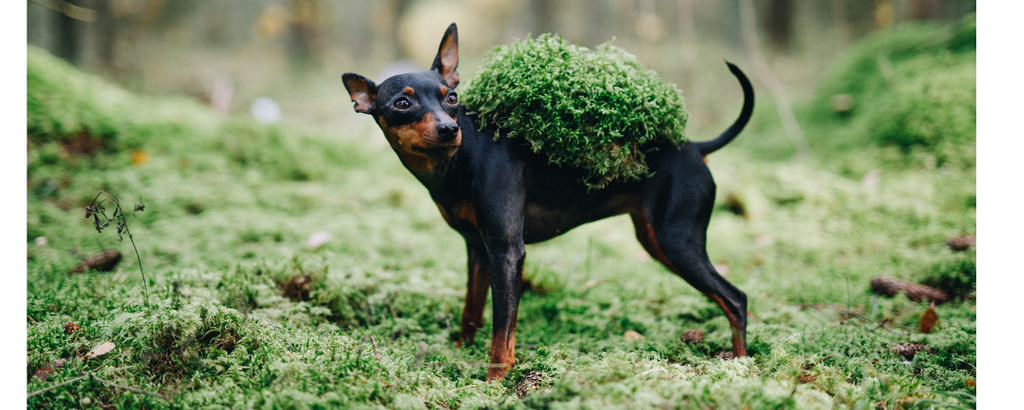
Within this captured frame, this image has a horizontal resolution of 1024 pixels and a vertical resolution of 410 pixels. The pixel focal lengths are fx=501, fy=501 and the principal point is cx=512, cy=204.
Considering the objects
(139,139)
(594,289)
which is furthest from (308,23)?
(594,289)

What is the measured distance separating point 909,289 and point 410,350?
131 inches

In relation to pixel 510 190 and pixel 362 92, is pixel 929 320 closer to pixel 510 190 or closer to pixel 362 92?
pixel 510 190

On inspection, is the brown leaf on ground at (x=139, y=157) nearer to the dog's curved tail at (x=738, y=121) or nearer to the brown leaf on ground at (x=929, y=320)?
the dog's curved tail at (x=738, y=121)

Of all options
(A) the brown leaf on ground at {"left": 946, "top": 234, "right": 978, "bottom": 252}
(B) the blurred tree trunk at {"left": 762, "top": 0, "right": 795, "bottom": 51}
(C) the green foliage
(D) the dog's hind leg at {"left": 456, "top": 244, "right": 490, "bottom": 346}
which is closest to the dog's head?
(D) the dog's hind leg at {"left": 456, "top": 244, "right": 490, "bottom": 346}

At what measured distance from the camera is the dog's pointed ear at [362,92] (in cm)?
230

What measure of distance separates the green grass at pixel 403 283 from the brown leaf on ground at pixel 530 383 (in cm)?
3

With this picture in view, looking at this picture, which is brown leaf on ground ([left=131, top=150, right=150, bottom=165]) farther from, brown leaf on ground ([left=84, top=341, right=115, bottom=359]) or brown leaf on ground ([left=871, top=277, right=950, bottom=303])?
brown leaf on ground ([left=871, top=277, right=950, bottom=303])

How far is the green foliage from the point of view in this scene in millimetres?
5254

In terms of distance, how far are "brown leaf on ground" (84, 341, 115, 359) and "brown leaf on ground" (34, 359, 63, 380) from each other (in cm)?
11

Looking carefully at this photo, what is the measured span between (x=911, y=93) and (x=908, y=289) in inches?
139

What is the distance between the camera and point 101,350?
205cm

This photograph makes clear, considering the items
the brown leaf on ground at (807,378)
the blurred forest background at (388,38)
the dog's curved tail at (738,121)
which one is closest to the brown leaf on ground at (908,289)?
the dog's curved tail at (738,121)

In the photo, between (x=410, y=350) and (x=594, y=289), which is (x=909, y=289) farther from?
(x=410, y=350)

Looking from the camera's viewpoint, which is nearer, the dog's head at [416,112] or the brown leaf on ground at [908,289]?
the dog's head at [416,112]
